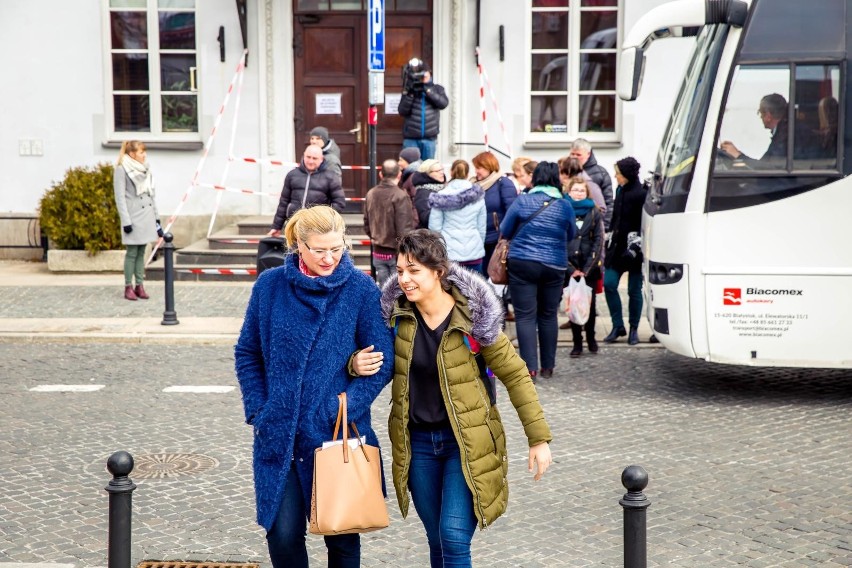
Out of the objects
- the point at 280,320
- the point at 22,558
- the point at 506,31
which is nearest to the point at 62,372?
the point at 22,558

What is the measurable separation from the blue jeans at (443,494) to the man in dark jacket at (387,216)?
7.13 m

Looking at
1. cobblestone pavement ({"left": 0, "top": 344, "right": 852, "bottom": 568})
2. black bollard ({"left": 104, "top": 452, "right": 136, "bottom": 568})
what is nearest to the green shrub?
cobblestone pavement ({"left": 0, "top": 344, "right": 852, "bottom": 568})

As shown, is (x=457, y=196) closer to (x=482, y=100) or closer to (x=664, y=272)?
(x=664, y=272)

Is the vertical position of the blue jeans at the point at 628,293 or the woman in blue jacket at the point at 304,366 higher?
the woman in blue jacket at the point at 304,366

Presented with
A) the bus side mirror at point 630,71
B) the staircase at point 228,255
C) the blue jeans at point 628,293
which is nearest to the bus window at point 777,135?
the bus side mirror at point 630,71

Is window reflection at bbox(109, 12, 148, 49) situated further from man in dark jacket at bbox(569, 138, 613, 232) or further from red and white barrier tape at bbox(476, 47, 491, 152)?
man in dark jacket at bbox(569, 138, 613, 232)

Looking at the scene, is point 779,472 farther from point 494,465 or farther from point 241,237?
point 241,237

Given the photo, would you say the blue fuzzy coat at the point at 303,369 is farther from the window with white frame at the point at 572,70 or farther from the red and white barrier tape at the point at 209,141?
the window with white frame at the point at 572,70

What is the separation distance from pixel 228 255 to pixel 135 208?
209cm

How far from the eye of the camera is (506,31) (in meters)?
17.1

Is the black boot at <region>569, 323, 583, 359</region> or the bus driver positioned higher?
the bus driver

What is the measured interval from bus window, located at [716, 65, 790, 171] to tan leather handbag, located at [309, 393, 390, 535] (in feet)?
17.7

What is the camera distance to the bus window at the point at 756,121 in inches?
357

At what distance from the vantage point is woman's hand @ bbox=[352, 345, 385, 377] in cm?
454
